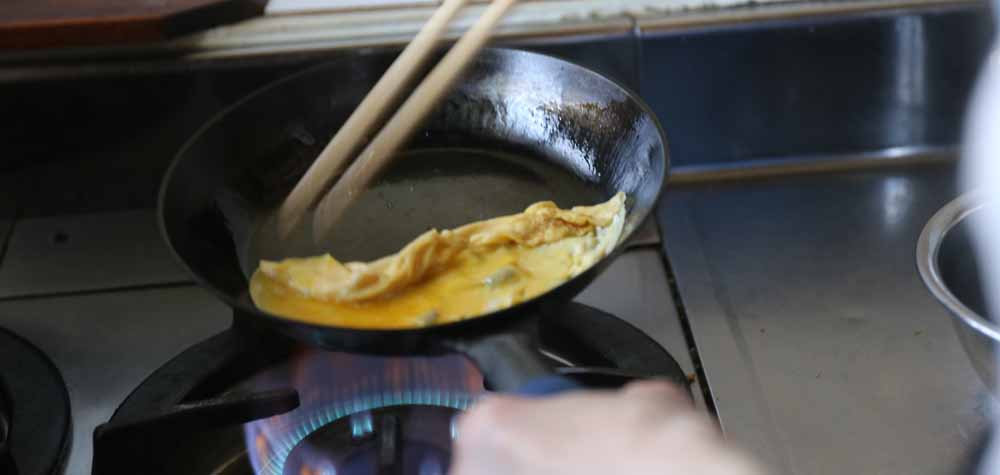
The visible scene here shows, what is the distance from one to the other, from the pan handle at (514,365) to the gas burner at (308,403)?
0.26 feet

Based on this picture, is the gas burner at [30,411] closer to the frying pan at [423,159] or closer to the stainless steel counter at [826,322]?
the frying pan at [423,159]

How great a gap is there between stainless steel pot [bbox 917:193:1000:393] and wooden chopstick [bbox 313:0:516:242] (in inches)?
14.7

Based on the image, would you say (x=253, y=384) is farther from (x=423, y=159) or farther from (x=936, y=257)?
(x=936, y=257)

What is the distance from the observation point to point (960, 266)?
78 centimetres

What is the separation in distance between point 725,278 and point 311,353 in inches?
13.3

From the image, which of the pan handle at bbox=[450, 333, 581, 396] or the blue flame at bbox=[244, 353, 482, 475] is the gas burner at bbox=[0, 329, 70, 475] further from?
the pan handle at bbox=[450, 333, 581, 396]

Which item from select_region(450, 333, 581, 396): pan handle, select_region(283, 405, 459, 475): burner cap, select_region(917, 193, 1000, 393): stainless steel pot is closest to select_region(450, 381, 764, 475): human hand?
select_region(450, 333, 581, 396): pan handle

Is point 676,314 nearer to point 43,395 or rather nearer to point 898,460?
point 898,460

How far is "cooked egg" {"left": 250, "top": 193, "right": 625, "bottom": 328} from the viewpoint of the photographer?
2.30 ft

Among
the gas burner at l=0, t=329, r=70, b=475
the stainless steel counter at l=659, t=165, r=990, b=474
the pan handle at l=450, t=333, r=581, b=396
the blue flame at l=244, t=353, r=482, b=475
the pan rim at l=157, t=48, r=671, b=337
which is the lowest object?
the gas burner at l=0, t=329, r=70, b=475

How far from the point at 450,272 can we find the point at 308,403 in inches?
5.3

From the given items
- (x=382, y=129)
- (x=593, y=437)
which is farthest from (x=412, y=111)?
(x=593, y=437)

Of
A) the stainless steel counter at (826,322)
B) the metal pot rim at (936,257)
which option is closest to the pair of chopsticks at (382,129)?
the stainless steel counter at (826,322)

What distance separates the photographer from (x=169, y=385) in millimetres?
739
